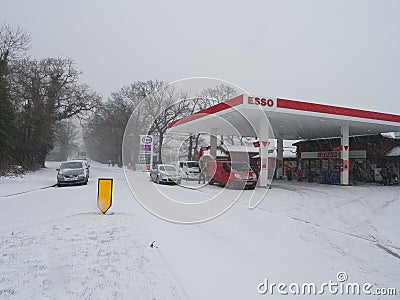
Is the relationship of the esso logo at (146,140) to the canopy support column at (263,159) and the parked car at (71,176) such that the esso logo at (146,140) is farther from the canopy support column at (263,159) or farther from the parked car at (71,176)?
the parked car at (71,176)

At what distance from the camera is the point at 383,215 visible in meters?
9.87

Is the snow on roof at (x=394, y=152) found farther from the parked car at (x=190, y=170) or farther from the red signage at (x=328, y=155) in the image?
the parked car at (x=190, y=170)

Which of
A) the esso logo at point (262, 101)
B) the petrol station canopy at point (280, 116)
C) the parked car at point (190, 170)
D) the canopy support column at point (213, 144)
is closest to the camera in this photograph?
the parked car at point (190, 170)

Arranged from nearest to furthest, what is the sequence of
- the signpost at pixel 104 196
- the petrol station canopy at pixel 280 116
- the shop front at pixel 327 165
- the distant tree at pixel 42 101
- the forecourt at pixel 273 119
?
the signpost at pixel 104 196 < the petrol station canopy at pixel 280 116 < the forecourt at pixel 273 119 < the shop front at pixel 327 165 < the distant tree at pixel 42 101

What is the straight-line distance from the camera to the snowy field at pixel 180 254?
383 centimetres

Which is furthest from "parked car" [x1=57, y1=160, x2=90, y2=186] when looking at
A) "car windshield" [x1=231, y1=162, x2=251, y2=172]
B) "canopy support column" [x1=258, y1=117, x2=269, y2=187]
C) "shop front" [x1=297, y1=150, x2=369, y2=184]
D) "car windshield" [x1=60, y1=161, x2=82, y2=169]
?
"shop front" [x1=297, y1=150, x2=369, y2=184]

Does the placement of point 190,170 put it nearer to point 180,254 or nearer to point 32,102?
point 180,254

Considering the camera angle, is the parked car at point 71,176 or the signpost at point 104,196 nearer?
the signpost at point 104,196

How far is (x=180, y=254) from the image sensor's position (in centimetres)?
505

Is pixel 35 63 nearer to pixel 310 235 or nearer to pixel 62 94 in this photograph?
pixel 62 94

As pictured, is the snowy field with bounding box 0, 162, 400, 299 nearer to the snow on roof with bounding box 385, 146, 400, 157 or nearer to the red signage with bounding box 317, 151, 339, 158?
the red signage with bounding box 317, 151, 339, 158

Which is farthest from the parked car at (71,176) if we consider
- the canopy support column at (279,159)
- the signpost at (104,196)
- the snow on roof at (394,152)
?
the snow on roof at (394,152)

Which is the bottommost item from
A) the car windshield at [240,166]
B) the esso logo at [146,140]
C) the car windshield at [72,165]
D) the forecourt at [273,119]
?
the car windshield at [72,165]

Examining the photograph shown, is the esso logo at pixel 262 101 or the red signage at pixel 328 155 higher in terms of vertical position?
the esso logo at pixel 262 101
